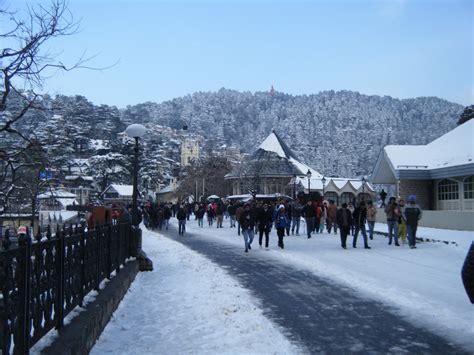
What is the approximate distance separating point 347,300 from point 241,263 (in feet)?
18.2

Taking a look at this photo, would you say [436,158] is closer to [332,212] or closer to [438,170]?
[438,170]

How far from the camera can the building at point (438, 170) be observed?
89.6 feet

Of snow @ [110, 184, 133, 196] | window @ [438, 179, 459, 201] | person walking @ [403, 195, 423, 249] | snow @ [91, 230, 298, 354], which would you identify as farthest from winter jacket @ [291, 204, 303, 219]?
snow @ [110, 184, 133, 196]

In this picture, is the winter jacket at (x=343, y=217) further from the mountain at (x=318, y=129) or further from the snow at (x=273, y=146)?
the mountain at (x=318, y=129)

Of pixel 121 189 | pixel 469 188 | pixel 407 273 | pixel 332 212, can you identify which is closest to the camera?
pixel 407 273

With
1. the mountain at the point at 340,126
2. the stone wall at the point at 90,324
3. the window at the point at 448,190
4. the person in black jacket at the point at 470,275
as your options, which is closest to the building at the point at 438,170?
the window at the point at 448,190

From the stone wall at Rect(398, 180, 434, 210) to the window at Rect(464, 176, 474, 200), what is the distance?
3.59 m

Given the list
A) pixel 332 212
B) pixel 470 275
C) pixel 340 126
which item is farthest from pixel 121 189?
pixel 340 126

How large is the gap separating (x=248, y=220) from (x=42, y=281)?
13.0 m

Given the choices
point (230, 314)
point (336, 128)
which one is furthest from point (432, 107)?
point (230, 314)

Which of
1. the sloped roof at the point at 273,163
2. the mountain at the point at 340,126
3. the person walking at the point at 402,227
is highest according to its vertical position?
the mountain at the point at 340,126

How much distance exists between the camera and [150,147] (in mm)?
87750

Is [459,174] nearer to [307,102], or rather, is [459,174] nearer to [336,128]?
[336,128]

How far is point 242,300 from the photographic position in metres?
8.58
